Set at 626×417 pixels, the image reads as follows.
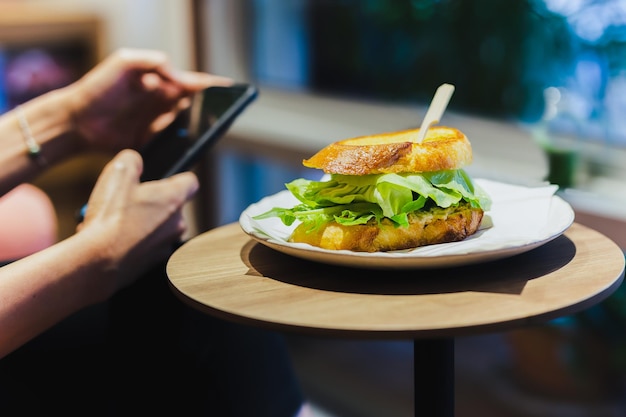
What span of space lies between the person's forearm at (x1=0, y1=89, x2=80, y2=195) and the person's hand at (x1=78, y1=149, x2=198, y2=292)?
1.50 ft

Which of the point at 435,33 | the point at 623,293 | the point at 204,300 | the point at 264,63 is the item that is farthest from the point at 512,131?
the point at 204,300

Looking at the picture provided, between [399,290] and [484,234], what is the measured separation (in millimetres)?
166

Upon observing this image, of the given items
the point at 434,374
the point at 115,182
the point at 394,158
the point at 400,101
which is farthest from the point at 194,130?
the point at 400,101

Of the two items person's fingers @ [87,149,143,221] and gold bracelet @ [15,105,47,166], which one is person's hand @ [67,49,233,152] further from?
person's fingers @ [87,149,143,221]

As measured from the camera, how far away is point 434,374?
2.77 feet

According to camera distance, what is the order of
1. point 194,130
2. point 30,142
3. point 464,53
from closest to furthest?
1. point 194,130
2. point 30,142
3. point 464,53

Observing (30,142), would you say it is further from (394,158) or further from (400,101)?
(400,101)

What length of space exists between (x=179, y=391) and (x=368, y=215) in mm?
507

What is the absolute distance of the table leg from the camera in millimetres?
842

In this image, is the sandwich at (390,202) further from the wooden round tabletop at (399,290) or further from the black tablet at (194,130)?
the black tablet at (194,130)

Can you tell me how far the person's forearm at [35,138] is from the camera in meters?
1.50

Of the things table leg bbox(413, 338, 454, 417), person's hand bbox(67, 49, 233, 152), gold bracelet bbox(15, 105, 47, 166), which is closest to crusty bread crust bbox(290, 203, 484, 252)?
table leg bbox(413, 338, 454, 417)

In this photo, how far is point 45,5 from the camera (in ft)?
9.78

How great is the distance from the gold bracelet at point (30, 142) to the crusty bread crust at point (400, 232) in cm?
84
